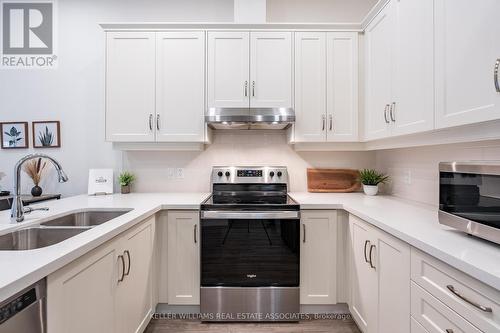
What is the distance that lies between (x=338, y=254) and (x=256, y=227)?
0.68 meters

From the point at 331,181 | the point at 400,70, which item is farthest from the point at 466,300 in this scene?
the point at 331,181

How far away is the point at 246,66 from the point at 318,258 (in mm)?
1706

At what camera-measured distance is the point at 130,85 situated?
2.39 meters

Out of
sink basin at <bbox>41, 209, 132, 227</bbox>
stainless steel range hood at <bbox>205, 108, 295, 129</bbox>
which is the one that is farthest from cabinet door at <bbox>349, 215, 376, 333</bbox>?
sink basin at <bbox>41, 209, 132, 227</bbox>

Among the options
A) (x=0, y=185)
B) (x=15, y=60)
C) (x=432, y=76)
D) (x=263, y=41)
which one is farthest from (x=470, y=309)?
(x=15, y=60)

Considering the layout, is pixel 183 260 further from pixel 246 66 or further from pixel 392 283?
pixel 246 66

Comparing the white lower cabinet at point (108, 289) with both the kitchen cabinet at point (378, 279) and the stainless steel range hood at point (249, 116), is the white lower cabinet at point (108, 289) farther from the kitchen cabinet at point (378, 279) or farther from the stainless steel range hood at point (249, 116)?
the kitchen cabinet at point (378, 279)

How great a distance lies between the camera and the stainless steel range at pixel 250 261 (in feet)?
6.75

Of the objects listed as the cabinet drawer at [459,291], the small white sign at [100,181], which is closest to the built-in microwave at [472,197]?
the cabinet drawer at [459,291]

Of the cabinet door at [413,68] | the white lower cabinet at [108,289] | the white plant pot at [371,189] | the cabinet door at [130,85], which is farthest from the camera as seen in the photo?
the white plant pot at [371,189]

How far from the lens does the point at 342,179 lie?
8.90 feet

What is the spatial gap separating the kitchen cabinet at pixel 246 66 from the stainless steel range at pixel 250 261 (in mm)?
939

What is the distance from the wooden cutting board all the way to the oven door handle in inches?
28.1

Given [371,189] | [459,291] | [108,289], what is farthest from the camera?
[371,189]
